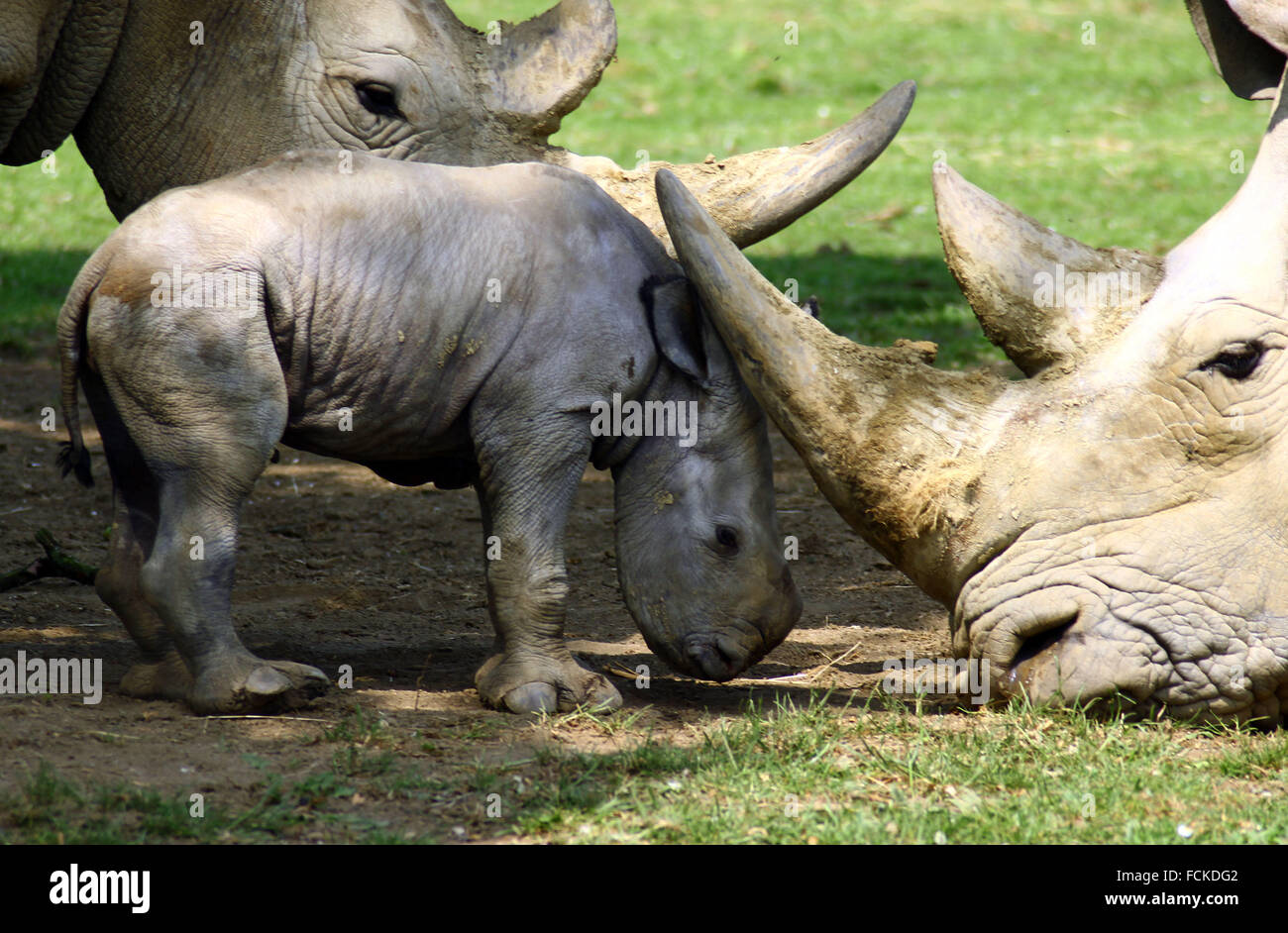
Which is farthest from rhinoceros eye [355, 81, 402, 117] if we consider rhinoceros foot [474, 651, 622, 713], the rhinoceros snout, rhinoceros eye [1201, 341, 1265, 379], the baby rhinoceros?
rhinoceros eye [1201, 341, 1265, 379]

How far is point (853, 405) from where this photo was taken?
425cm

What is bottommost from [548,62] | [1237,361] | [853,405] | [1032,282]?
[853,405]

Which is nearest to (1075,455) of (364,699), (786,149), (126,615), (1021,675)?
(1021,675)

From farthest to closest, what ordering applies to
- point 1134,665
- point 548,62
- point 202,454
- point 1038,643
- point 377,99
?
point 548,62 → point 377,99 → point 1038,643 → point 1134,665 → point 202,454

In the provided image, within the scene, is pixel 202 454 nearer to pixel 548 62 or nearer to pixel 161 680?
pixel 161 680

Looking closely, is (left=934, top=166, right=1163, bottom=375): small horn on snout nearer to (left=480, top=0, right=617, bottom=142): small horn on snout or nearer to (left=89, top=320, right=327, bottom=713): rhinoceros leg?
(left=480, top=0, right=617, bottom=142): small horn on snout

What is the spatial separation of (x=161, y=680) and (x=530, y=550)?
1.05 meters

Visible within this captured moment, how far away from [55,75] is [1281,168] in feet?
11.9

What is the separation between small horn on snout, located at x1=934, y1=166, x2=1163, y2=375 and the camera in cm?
427

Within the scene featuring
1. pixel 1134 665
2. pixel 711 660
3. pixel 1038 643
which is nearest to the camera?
pixel 1134 665

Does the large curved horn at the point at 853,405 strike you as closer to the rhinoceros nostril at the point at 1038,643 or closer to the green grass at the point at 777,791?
the rhinoceros nostril at the point at 1038,643

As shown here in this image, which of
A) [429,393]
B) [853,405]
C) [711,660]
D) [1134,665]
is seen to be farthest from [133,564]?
[1134,665]

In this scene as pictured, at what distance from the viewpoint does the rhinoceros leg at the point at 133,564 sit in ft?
14.1
